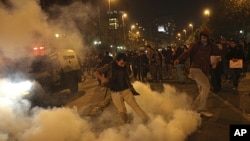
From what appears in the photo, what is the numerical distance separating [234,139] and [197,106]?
530 centimetres

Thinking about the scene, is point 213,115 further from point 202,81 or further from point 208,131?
point 208,131

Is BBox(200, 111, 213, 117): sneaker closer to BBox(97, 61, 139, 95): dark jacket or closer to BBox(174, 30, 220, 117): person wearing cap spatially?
BBox(174, 30, 220, 117): person wearing cap

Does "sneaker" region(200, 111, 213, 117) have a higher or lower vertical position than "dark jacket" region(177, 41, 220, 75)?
lower

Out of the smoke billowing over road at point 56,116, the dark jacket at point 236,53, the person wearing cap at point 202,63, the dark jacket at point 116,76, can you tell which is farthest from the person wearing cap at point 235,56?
the dark jacket at point 116,76

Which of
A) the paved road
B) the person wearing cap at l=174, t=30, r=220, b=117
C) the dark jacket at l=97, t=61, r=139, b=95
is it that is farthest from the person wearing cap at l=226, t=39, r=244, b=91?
the dark jacket at l=97, t=61, r=139, b=95

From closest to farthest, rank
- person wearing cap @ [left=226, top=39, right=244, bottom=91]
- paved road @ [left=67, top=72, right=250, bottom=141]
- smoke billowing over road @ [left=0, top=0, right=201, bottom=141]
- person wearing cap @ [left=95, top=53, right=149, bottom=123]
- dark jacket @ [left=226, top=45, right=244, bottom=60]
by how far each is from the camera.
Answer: smoke billowing over road @ [left=0, top=0, right=201, bottom=141] < paved road @ [left=67, top=72, right=250, bottom=141] < person wearing cap @ [left=95, top=53, right=149, bottom=123] < person wearing cap @ [left=226, top=39, right=244, bottom=91] < dark jacket @ [left=226, top=45, right=244, bottom=60]

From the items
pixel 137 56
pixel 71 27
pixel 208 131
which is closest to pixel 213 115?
pixel 208 131

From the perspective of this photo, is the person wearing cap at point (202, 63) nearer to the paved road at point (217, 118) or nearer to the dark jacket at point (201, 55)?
the dark jacket at point (201, 55)

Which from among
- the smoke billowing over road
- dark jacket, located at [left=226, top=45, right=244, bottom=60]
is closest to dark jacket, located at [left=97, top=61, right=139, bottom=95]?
the smoke billowing over road

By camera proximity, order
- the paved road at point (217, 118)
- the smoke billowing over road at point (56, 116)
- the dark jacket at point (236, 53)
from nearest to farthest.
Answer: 1. the smoke billowing over road at point (56, 116)
2. the paved road at point (217, 118)
3. the dark jacket at point (236, 53)

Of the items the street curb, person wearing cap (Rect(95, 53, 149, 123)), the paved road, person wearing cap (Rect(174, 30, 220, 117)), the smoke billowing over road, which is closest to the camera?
the smoke billowing over road

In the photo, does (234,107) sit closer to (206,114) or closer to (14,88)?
(206,114)

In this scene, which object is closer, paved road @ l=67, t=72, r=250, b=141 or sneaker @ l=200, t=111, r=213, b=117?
paved road @ l=67, t=72, r=250, b=141

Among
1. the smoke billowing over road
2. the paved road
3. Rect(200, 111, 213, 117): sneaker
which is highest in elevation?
the smoke billowing over road
